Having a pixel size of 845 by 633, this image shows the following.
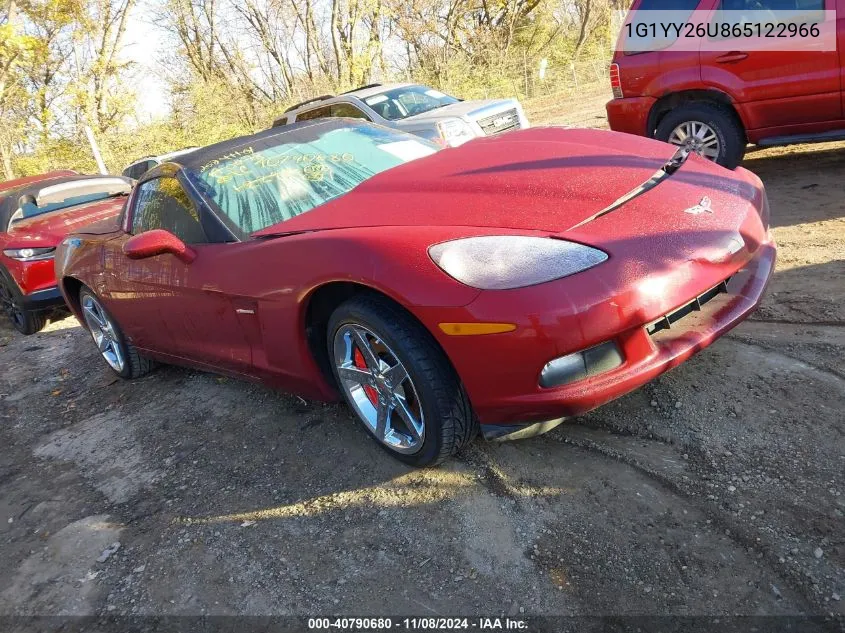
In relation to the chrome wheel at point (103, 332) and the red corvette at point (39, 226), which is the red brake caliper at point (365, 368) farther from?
the red corvette at point (39, 226)

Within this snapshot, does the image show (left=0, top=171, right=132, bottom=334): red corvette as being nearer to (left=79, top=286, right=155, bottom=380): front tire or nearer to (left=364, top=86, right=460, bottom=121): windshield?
(left=79, top=286, right=155, bottom=380): front tire

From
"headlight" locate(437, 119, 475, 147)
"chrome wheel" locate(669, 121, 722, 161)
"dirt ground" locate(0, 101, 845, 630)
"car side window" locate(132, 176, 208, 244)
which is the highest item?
"car side window" locate(132, 176, 208, 244)

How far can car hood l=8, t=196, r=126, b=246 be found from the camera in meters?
6.17

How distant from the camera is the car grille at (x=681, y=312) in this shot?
7.29 ft

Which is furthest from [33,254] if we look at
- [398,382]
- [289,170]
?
[398,382]

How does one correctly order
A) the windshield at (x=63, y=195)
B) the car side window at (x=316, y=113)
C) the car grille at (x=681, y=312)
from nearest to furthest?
the car grille at (x=681, y=312) → the windshield at (x=63, y=195) → the car side window at (x=316, y=113)

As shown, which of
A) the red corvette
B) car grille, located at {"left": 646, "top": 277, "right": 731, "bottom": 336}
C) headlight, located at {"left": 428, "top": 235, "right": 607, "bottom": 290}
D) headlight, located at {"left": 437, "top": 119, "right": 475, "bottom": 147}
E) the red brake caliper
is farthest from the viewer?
headlight, located at {"left": 437, "top": 119, "right": 475, "bottom": 147}

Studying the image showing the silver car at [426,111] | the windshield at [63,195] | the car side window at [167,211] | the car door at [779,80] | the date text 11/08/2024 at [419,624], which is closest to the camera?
the date text 11/08/2024 at [419,624]

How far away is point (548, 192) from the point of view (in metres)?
2.62

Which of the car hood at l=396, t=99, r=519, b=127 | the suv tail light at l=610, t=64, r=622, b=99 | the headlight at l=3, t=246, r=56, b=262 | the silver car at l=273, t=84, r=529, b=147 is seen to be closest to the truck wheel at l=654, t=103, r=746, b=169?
the suv tail light at l=610, t=64, r=622, b=99

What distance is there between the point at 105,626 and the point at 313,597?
0.75 metres

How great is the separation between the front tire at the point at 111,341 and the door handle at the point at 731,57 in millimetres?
5044

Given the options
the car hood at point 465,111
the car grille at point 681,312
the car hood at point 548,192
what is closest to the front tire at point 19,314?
the car hood at point 548,192

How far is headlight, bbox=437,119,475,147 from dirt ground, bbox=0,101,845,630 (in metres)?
5.64
